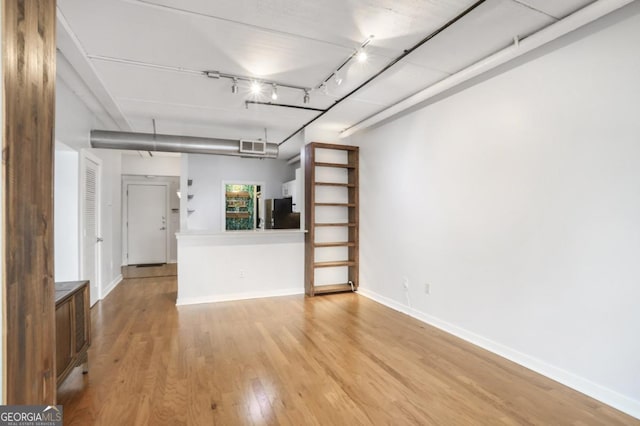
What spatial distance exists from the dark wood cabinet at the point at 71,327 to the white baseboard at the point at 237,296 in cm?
188

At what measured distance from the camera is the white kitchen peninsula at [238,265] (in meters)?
4.41

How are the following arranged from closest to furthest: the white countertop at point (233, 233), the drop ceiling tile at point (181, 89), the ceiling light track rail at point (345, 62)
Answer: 1. the ceiling light track rail at point (345, 62)
2. the drop ceiling tile at point (181, 89)
3. the white countertop at point (233, 233)

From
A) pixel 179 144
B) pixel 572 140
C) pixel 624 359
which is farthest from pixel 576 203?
pixel 179 144

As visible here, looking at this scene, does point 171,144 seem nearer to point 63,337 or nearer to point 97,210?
point 97,210

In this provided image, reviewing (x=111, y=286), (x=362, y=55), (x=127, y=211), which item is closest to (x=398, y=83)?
(x=362, y=55)

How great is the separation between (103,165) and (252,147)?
2246 millimetres

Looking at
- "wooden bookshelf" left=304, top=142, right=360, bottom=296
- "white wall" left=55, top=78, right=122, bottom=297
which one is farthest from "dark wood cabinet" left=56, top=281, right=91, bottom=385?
"wooden bookshelf" left=304, top=142, right=360, bottom=296

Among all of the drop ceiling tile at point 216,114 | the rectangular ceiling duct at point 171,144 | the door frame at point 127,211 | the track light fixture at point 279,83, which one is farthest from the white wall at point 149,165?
the track light fixture at point 279,83

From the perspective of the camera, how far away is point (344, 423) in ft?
6.16

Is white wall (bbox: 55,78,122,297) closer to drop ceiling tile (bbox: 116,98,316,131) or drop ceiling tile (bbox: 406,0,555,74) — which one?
drop ceiling tile (bbox: 116,98,316,131)

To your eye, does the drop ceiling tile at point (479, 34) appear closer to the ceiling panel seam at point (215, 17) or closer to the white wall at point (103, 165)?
the ceiling panel seam at point (215, 17)

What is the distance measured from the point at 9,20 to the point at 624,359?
3.50 meters

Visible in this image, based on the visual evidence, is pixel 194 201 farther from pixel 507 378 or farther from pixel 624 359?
pixel 624 359

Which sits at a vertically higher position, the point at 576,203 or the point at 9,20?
the point at 9,20
